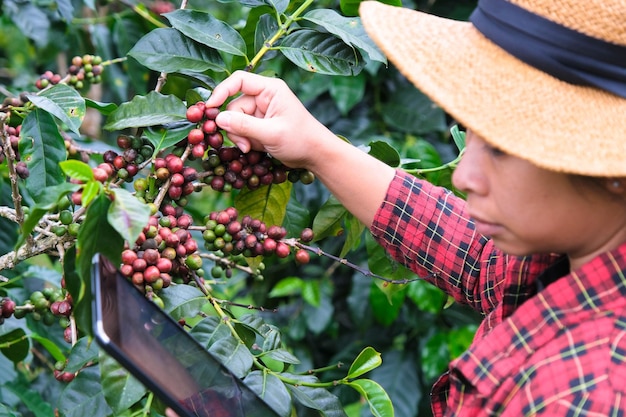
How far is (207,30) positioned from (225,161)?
9.0 inches

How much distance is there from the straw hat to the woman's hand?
1.03 ft

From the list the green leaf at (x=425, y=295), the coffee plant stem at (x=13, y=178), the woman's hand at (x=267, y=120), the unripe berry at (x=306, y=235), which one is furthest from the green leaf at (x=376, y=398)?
the green leaf at (x=425, y=295)

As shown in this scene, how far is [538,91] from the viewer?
0.92 m

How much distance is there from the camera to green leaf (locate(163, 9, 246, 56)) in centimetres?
133

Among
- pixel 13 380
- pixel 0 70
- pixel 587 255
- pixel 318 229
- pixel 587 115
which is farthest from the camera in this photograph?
pixel 0 70

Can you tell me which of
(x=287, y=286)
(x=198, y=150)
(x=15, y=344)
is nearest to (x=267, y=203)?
(x=198, y=150)

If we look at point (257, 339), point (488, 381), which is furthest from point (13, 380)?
point (488, 381)

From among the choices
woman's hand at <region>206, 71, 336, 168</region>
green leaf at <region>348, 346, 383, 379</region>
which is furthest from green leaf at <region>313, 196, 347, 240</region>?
green leaf at <region>348, 346, 383, 379</region>

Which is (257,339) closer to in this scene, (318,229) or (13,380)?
(318,229)

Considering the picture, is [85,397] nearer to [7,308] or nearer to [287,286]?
[7,308]

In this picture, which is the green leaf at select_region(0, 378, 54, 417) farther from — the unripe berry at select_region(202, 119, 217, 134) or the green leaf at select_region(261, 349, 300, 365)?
the unripe berry at select_region(202, 119, 217, 134)

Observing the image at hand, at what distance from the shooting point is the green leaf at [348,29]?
52.3 inches

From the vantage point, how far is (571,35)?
0.92m

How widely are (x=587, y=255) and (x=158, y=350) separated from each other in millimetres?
534
